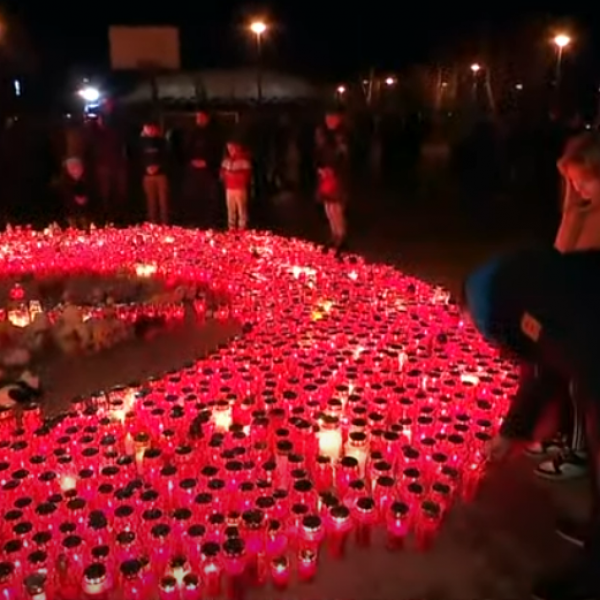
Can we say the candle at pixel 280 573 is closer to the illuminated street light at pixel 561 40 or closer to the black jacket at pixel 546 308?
the black jacket at pixel 546 308

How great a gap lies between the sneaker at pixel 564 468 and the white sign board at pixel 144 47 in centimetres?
1935

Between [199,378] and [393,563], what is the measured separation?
1605mm

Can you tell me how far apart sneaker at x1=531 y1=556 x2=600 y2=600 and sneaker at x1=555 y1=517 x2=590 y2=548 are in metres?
0.24

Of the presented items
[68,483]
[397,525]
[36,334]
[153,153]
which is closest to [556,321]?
[397,525]

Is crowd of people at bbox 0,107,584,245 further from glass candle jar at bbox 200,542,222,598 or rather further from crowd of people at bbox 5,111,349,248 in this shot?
glass candle jar at bbox 200,542,222,598

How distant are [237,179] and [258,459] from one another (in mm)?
5692

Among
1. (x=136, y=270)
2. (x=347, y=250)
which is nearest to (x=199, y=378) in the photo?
(x=136, y=270)

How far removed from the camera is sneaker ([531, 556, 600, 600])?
248 cm

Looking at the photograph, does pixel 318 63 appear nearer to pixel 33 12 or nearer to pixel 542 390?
pixel 33 12

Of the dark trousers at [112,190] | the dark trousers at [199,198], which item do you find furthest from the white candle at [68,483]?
the dark trousers at [112,190]

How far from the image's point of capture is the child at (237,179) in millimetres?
8617

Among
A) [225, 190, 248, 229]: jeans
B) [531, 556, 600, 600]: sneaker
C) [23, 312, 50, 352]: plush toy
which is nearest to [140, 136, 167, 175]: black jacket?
[225, 190, 248, 229]: jeans

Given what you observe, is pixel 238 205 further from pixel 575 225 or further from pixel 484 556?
pixel 484 556

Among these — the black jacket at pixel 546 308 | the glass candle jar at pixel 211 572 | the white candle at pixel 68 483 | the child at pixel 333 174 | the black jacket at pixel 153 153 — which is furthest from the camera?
the black jacket at pixel 153 153
